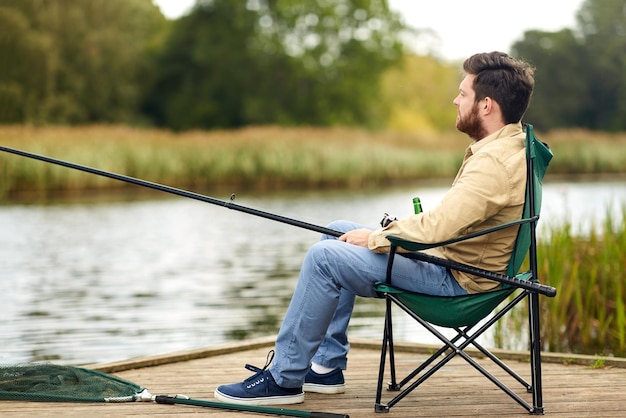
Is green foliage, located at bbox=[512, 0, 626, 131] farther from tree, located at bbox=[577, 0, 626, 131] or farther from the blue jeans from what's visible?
the blue jeans

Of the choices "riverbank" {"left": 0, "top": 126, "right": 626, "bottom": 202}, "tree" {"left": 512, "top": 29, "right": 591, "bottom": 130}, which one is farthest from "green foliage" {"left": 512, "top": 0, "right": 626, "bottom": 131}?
"riverbank" {"left": 0, "top": 126, "right": 626, "bottom": 202}

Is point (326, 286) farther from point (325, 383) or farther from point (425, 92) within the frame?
point (425, 92)

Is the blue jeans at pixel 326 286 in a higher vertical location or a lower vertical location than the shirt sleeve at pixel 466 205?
lower

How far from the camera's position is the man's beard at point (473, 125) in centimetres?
310

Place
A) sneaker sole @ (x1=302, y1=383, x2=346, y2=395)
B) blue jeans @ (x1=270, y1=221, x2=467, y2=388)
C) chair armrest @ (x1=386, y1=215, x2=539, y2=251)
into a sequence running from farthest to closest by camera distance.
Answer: sneaker sole @ (x1=302, y1=383, x2=346, y2=395) < blue jeans @ (x1=270, y1=221, x2=467, y2=388) < chair armrest @ (x1=386, y1=215, x2=539, y2=251)

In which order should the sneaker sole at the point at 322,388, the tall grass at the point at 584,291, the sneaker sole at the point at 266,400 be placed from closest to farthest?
1. the sneaker sole at the point at 266,400
2. the sneaker sole at the point at 322,388
3. the tall grass at the point at 584,291

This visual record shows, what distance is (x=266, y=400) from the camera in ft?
10.4

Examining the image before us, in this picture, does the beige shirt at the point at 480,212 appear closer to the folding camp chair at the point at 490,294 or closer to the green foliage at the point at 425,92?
the folding camp chair at the point at 490,294

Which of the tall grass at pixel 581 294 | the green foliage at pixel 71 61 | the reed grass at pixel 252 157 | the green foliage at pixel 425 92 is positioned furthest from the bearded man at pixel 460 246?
the green foliage at pixel 425 92

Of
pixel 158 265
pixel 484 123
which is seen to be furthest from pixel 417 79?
pixel 484 123

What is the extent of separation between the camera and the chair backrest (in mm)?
2963

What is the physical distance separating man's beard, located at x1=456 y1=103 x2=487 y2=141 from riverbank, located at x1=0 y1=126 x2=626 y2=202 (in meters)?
16.0

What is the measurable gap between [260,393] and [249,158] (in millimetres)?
19470

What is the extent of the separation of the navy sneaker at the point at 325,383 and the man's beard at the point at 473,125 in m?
0.91
